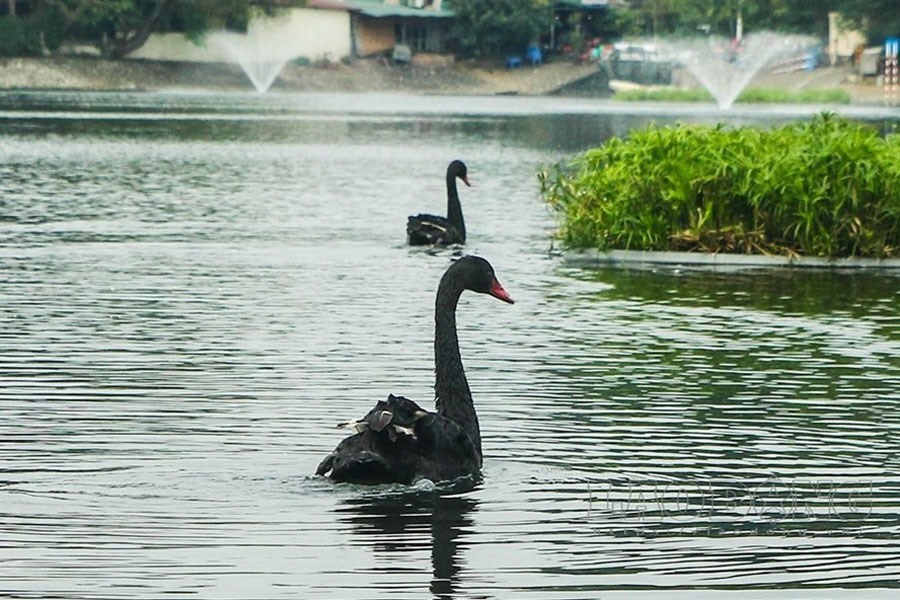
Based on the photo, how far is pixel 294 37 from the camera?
396 ft

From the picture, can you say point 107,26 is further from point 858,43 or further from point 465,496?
point 465,496

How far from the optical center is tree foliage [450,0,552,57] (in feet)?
396

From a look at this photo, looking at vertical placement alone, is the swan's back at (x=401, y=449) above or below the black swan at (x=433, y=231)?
above

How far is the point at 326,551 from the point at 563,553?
1.01 metres

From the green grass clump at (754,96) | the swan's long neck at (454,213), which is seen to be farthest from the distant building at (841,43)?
the swan's long neck at (454,213)

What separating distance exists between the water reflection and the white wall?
105 meters

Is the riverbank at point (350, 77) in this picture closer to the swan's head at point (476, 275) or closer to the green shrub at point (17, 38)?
the green shrub at point (17, 38)

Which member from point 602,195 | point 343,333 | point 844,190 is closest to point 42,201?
point 602,195

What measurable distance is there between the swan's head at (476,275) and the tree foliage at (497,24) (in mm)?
108348

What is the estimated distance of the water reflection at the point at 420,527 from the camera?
9109 millimetres

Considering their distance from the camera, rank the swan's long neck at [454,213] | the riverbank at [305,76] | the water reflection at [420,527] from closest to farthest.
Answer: the water reflection at [420,527], the swan's long neck at [454,213], the riverbank at [305,76]

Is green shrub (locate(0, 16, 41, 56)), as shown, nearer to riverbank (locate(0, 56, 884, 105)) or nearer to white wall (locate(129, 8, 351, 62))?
riverbank (locate(0, 56, 884, 105))

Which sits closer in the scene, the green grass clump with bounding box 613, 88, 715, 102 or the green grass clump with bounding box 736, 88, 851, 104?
the green grass clump with bounding box 736, 88, 851, 104

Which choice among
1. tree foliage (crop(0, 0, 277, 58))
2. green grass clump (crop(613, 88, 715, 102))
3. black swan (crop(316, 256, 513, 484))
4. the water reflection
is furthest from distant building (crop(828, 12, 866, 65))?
the water reflection
